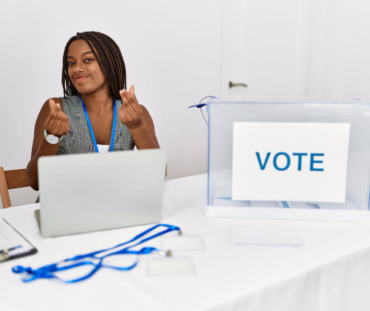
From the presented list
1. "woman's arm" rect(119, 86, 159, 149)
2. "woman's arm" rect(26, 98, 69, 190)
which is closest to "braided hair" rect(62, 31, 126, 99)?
"woman's arm" rect(26, 98, 69, 190)

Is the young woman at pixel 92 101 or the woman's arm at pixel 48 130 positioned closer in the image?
the woman's arm at pixel 48 130

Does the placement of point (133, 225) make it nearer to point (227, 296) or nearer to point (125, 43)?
point (227, 296)

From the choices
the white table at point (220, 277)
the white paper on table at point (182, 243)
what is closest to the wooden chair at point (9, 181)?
the white table at point (220, 277)

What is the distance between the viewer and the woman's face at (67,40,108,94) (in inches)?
60.2

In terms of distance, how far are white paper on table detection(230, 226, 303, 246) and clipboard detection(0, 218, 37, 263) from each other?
413 mm

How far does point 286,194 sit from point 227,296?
406mm

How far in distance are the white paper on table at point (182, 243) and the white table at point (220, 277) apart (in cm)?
2

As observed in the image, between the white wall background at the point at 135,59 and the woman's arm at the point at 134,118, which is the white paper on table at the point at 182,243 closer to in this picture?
the woman's arm at the point at 134,118

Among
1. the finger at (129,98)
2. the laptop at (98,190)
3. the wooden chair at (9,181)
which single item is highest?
the finger at (129,98)

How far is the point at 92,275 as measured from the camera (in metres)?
0.63

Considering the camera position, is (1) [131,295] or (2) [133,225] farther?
(2) [133,225]

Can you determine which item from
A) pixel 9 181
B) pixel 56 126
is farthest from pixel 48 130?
pixel 9 181

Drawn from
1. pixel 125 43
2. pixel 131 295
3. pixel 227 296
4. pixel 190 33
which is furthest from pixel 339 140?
pixel 190 33

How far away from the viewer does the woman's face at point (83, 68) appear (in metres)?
1.53
